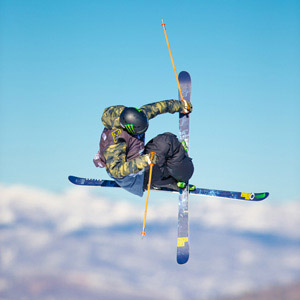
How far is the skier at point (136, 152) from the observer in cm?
822

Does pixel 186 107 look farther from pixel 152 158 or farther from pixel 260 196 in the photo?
pixel 260 196

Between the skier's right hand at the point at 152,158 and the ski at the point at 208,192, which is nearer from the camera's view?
the skier's right hand at the point at 152,158

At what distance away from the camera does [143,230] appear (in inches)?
325

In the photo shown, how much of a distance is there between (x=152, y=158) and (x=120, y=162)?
23.6 inches

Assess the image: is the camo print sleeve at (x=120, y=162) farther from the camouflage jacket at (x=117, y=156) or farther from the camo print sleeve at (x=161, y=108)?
the camo print sleeve at (x=161, y=108)

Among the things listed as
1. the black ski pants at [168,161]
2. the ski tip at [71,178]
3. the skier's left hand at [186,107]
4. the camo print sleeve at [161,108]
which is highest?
the skier's left hand at [186,107]

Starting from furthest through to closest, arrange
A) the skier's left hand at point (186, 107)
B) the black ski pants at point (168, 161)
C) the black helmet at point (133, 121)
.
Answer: the skier's left hand at point (186, 107) → the black ski pants at point (168, 161) → the black helmet at point (133, 121)

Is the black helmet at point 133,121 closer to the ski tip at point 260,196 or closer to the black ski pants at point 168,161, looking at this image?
the black ski pants at point 168,161

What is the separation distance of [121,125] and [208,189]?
3232 mm

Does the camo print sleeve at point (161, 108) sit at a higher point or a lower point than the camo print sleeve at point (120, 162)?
higher

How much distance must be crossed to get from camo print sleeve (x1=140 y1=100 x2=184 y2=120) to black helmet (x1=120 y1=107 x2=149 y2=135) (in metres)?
0.73

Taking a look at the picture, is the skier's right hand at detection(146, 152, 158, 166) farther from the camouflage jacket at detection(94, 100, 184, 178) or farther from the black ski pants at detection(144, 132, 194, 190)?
the black ski pants at detection(144, 132, 194, 190)

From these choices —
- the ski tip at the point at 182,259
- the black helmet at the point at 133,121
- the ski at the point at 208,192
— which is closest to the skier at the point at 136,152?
the black helmet at the point at 133,121

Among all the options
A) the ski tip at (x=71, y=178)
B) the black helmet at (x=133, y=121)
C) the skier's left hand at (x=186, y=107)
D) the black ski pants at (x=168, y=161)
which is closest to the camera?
the black helmet at (x=133, y=121)
